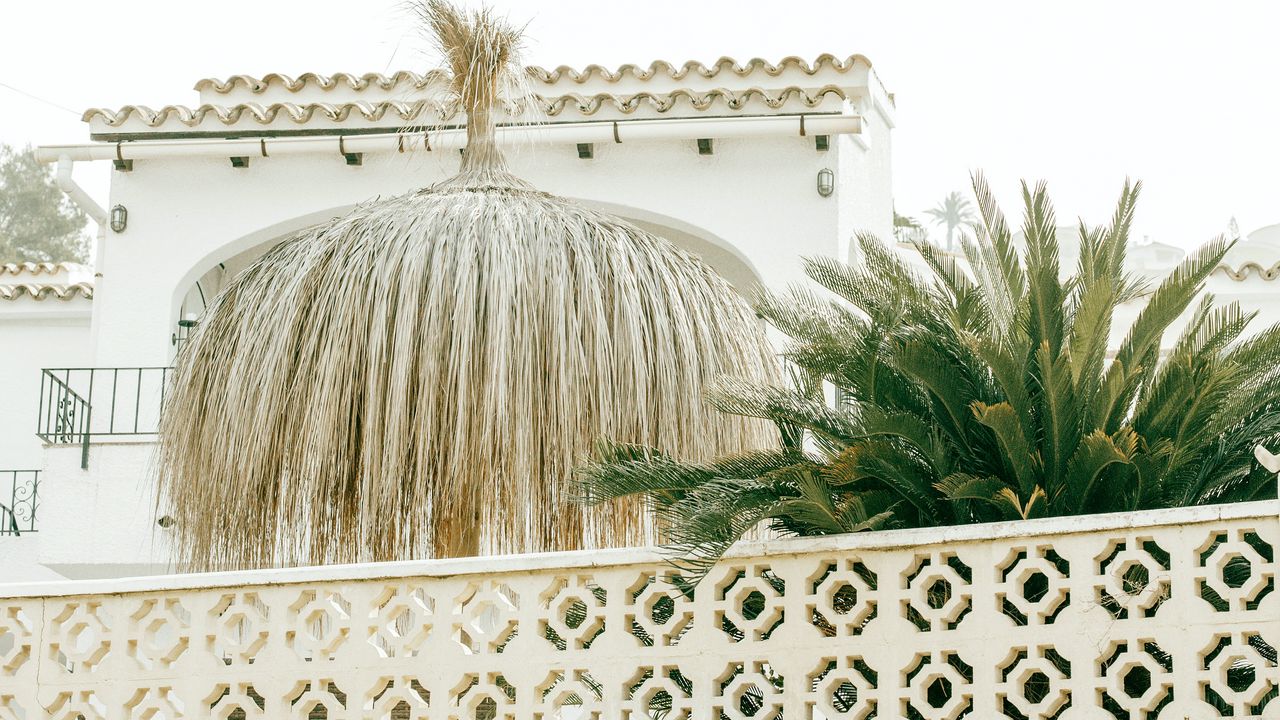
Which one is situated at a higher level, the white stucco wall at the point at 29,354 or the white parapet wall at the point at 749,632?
the white stucco wall at the point at 29,354

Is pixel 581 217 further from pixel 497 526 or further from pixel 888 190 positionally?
pixel 888 190

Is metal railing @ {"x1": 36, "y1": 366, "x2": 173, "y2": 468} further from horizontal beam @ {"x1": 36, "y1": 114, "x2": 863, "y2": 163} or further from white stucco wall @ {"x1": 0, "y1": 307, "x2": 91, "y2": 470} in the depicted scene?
white stucco wall @ {"x1": 0, "y1": 307, "x2": 91, "y2": 470}

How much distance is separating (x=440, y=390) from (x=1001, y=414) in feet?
9.08

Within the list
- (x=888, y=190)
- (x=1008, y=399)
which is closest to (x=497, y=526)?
(x=1008, y=399)

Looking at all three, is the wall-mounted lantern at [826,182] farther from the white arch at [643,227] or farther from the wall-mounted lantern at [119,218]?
the wall-mounted lantern at [119,218]

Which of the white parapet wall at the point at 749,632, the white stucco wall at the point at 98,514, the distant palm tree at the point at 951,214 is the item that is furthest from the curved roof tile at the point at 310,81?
the distant palm tree at the point at 951,214

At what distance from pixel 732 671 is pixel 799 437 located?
120 cm

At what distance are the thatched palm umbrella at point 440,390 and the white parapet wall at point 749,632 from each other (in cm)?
78

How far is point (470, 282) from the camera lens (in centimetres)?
816

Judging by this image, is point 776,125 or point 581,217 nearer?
point 581,217

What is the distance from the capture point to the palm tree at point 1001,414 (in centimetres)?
668

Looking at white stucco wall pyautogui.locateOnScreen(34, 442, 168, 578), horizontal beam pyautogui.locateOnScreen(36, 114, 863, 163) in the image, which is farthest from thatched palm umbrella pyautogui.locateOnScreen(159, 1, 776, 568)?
white stucco wall pyautogui.locateOnScreen(34, 442, 168, 578)

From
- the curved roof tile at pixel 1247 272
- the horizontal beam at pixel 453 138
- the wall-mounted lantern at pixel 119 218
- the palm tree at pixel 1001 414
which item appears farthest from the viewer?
the curved roof tile at pixel 1247 272

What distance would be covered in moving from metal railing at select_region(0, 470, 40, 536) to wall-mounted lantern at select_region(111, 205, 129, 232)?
7.49 feet
